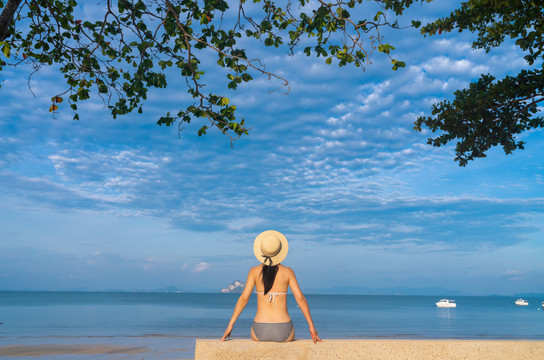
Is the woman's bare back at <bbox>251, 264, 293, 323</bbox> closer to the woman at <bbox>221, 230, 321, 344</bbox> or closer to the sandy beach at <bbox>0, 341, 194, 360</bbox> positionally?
the woman at <bbox>221, 230, 321, 344</bbox>

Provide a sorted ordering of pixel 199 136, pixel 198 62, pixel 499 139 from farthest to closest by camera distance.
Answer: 1. pixel 499 139
2. pixel 198 62
3. pixel 199 136

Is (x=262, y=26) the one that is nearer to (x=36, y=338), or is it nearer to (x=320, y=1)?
(x=320, y=1)

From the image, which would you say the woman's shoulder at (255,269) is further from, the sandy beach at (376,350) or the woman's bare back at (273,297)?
the sandy beach at (376,350)

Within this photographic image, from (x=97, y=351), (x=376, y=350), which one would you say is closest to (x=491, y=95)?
(x=376, y=350)

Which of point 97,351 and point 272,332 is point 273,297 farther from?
point 97,351

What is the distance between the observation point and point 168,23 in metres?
6.14

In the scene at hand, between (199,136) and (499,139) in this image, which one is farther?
(499,139)

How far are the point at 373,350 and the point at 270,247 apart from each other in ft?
5.66

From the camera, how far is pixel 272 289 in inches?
204

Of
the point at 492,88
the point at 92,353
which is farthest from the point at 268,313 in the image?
the point at 92,353

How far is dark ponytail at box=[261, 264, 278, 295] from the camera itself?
5.13 meters

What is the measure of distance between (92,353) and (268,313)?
17.1 meters

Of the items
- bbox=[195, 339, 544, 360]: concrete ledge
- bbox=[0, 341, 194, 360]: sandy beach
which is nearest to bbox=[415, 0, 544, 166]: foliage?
bbox=[195, 339, 544, 360]: concrete ledge

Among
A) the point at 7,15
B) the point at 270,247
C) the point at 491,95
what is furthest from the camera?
the point at 491,95
